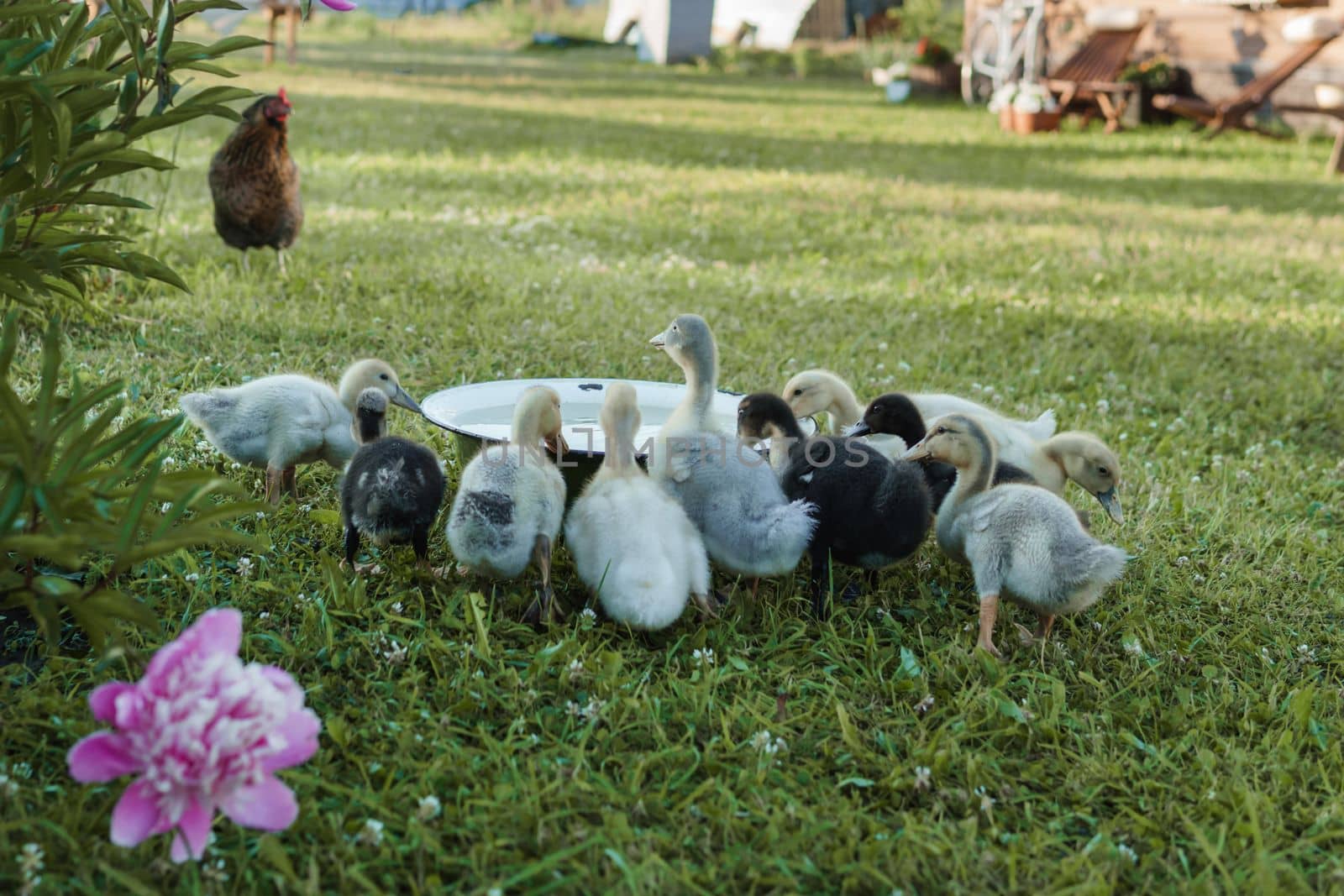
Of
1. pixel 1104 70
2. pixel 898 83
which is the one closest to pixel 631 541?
pixel 1104 70

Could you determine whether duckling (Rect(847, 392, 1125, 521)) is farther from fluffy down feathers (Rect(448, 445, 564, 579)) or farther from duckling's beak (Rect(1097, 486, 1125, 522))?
fluffy down feathers (Rect(448, 445, 564, 579))

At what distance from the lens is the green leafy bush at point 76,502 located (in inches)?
79.3

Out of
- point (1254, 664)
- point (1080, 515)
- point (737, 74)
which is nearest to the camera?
point (1254, 664)

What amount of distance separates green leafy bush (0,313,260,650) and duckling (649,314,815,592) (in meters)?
1.15

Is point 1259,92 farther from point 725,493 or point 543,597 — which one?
point 543,597

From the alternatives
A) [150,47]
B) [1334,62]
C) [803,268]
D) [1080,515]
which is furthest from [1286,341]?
[1334,62]

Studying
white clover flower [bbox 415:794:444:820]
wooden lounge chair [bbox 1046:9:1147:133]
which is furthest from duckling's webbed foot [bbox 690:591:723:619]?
wooden lounge chair [bbox 1046:9:1147:133]

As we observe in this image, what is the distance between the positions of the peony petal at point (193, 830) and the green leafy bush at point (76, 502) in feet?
1.17

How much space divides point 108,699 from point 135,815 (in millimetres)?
188

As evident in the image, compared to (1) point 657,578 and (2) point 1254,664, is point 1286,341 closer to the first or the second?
(2) point 1254,664

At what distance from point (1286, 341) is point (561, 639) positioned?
191 inches

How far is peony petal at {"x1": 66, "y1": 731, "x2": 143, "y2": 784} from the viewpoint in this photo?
1855mm

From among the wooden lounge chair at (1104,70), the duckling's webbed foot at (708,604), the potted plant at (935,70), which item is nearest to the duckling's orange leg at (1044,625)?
the duckling's webbed foot at (708,604)

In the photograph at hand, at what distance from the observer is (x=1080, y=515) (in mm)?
3387
